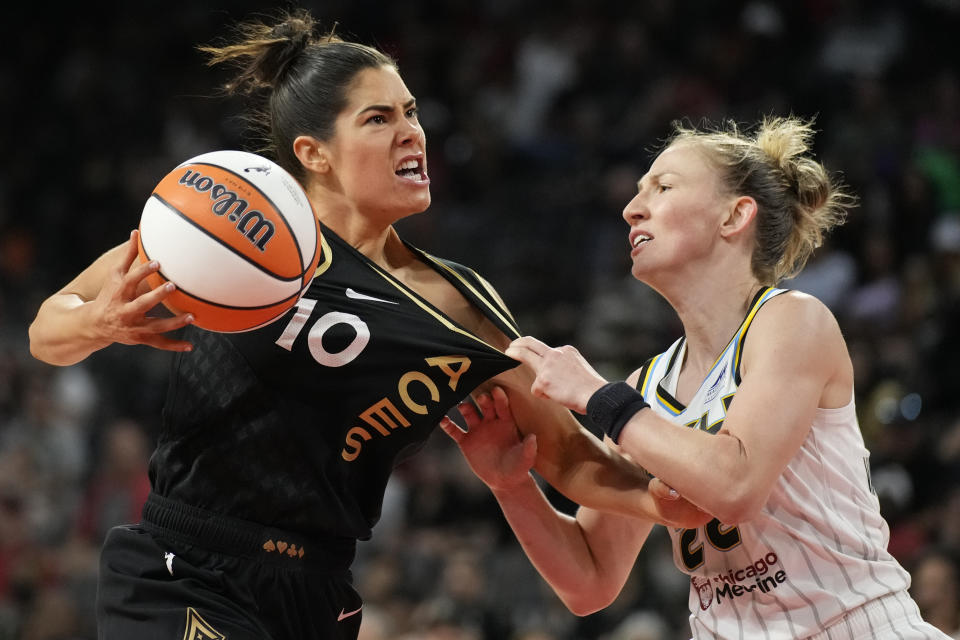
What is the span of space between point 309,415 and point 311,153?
2.76 ft

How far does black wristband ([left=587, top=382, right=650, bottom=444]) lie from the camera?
123 inches

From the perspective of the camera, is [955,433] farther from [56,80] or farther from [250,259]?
[56,80]

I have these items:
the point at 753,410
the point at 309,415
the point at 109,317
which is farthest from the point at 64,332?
the point at 753,410

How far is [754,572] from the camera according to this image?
324 centimetres

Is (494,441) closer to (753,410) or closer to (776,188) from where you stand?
(753,410)

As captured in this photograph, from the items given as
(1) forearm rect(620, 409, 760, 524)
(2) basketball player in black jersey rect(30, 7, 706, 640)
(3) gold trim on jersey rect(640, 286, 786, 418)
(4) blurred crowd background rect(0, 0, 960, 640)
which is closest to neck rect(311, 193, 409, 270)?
(2) basketball player in black jersey rect(30, 7, 706, 640)

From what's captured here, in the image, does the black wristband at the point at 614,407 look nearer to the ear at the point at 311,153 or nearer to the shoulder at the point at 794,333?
the shoulder at the point at 794,333

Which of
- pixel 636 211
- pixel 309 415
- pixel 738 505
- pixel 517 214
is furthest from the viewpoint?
pixel 517 214

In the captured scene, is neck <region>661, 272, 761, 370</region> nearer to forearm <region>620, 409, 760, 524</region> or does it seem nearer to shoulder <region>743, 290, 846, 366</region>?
shoulder <region>743, 290, 846, 366</region>

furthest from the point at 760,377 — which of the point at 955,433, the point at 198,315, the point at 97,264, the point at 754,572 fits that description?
the point at 955,433

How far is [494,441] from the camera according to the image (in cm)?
371

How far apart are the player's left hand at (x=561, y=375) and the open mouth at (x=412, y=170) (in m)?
0.63

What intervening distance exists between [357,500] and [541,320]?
5.16 m

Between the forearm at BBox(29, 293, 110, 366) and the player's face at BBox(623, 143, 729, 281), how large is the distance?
1554 mm
